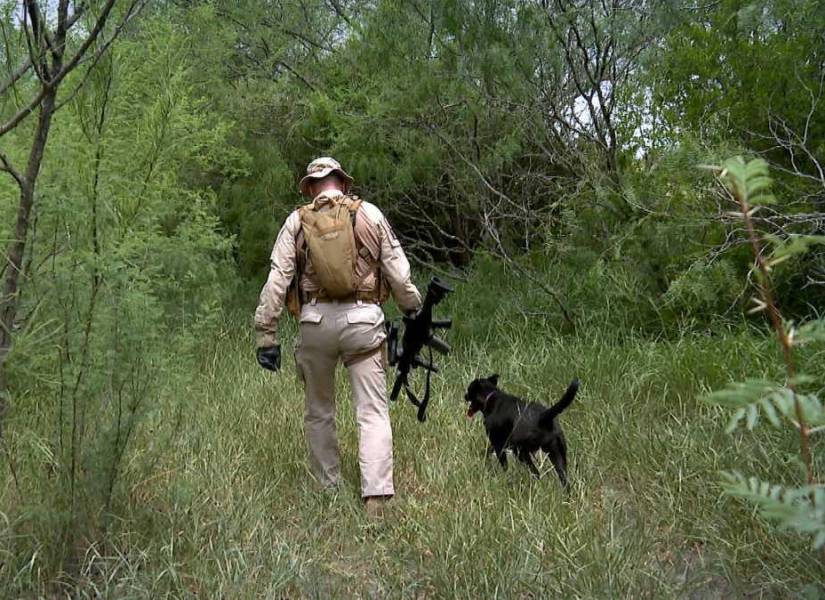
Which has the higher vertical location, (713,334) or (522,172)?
(522,172)

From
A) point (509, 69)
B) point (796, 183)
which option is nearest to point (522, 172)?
point (509, 69)

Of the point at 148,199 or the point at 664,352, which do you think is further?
the point at 664,352

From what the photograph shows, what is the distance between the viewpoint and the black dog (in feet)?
13.6

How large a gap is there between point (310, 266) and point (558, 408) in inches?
55.4

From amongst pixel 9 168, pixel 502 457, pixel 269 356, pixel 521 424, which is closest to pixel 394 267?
pixel 269 356

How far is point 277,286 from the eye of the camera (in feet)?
14.0

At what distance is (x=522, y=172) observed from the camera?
7.77 metres

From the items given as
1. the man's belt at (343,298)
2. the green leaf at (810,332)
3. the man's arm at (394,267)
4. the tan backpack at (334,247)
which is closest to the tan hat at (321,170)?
the tan backpack at (334,247)

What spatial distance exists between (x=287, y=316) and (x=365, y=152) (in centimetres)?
200

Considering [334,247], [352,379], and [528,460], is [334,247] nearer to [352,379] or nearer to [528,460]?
[352,379]

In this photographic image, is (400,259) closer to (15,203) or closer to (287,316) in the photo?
(15,203)

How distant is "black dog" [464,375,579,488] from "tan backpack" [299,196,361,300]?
972mm

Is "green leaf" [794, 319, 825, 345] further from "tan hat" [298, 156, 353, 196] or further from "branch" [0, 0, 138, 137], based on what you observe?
"tan hat" [298, 156, 353, 196]

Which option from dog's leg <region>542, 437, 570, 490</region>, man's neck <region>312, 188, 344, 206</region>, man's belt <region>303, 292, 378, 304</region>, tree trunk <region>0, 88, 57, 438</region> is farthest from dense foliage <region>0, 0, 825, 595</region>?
man's neck <region>312, 188, 344, 206</region>
